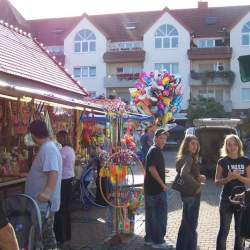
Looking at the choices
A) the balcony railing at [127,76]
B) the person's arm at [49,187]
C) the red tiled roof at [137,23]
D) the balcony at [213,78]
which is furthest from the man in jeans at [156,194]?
the red tiled roof at [137,23]

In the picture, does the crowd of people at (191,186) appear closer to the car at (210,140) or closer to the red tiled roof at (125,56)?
the car at (210,140)

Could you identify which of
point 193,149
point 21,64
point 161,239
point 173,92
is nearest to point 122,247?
point 161,239

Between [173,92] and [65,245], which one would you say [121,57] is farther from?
[65,245]

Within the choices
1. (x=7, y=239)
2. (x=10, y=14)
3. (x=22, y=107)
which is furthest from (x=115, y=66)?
(x=7, y=239)

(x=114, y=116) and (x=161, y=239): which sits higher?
(x=114, y=116)

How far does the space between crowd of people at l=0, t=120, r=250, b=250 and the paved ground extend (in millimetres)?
354

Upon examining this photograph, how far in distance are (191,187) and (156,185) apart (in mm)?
971

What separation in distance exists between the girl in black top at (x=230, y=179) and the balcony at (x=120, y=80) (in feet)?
134

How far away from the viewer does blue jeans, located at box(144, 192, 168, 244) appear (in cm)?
743

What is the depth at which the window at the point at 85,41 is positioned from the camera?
48728mm

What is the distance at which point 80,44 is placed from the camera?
161ft

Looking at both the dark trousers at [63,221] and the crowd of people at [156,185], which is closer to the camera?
the crowd of people at [156,185]

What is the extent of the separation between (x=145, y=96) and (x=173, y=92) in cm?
96

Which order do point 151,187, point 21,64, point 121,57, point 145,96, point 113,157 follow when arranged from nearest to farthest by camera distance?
point 151,187 → point 113,157 → point 21,64 → point 145,96 → point 121,57
